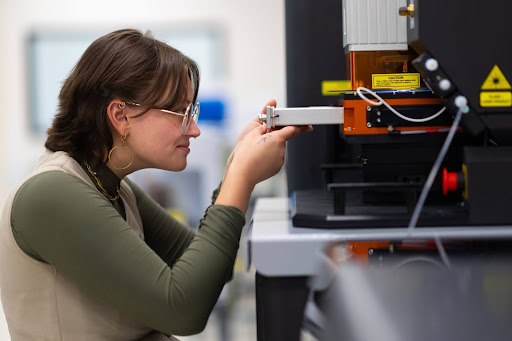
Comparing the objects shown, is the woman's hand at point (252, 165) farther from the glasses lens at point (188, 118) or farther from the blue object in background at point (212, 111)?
the blue object in background at point (212, 111)

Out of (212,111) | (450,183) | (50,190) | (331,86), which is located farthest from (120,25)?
(450,183)

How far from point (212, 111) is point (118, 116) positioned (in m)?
2.41

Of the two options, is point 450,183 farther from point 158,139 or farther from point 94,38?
point 94,38

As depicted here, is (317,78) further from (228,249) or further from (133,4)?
(133,4)

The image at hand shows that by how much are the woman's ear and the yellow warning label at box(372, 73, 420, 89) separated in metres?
0.44

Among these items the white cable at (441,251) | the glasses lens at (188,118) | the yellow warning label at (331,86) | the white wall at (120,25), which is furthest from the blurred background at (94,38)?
the white cable at (441,251)

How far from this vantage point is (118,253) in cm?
96

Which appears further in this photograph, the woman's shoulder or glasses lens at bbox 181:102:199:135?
glasses lens at bbox 181:102:199:135

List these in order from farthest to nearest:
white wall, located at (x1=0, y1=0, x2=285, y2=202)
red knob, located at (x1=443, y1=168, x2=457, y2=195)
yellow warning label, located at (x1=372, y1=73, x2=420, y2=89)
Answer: white wall, located at (x1=0, y1=0, x2=285, y2=202), yellow warning label, located at (x1=372, y1=73, x2=420, y2=89), red knob, located at (x1=443, y1=168, x2=457, y2=195)

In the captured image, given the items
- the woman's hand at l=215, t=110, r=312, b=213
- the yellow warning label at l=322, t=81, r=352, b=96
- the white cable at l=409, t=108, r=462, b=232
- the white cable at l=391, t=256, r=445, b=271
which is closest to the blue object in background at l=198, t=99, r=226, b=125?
the yellow warning label at l=322, t=81, r=352, b=96

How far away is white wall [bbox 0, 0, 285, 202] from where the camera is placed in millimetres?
5152

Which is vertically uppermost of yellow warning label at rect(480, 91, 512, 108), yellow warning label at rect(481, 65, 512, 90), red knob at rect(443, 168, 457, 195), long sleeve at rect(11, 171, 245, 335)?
yellow warning label at rect(481, 65, 512, 90)

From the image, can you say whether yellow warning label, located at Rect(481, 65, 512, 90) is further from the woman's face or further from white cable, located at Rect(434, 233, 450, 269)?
the woman's face

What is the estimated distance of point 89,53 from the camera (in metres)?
1.13
